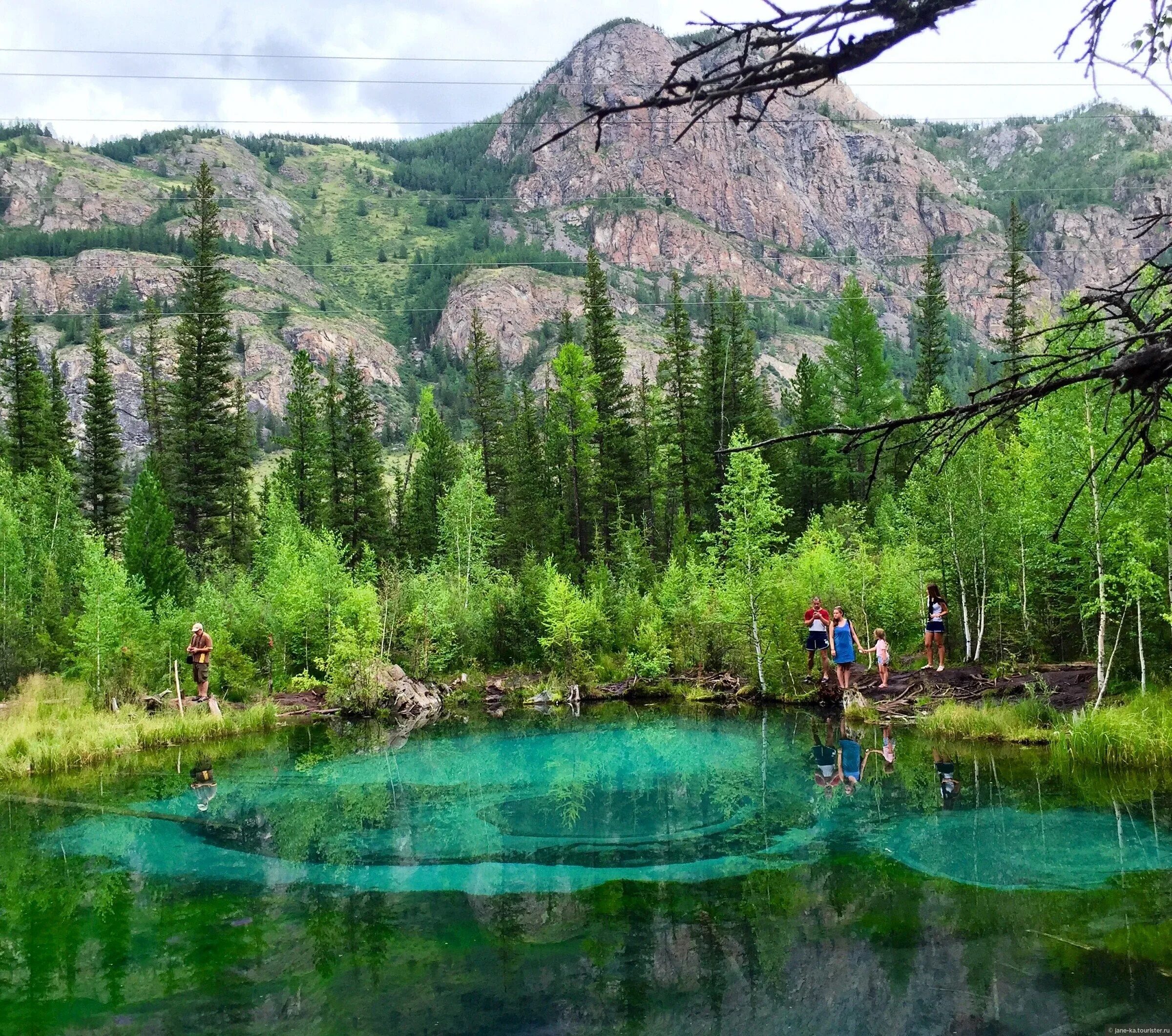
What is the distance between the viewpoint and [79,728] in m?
16.5

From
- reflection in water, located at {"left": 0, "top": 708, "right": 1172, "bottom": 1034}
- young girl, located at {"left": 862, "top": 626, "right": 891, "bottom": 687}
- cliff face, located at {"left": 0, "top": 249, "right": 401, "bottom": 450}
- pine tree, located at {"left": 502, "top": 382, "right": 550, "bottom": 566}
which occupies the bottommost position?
reflection in water, located at {"left": 0, "top": 708, "right": 1172, "bottom": 1034}

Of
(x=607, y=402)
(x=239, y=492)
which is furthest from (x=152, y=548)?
(x=607, y=402)

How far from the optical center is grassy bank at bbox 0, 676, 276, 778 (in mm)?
15281

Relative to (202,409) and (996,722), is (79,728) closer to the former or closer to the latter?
(996,722)

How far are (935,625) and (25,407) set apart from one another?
4437 cm

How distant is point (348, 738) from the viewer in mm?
18312

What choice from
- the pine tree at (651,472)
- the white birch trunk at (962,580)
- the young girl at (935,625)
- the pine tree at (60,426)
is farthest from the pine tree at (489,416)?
the young girl at (935,625)

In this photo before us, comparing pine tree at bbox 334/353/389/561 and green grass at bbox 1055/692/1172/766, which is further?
pine tree at bbox 334/353/389/561

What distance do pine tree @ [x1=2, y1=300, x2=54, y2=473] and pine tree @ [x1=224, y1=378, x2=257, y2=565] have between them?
363 inches

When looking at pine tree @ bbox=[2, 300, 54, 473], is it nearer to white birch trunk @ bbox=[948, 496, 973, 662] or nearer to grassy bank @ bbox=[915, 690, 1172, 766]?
white birch trunk @ bbox=[948, 496, 973, 662]

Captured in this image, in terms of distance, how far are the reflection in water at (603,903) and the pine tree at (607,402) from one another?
105ft

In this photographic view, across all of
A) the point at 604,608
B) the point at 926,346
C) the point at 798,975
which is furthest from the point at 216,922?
the point at 926,346

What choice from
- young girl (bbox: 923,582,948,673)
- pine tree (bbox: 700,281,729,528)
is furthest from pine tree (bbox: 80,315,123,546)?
young girl (bbox: 923,582,948,673)

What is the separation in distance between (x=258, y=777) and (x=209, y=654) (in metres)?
7.54
